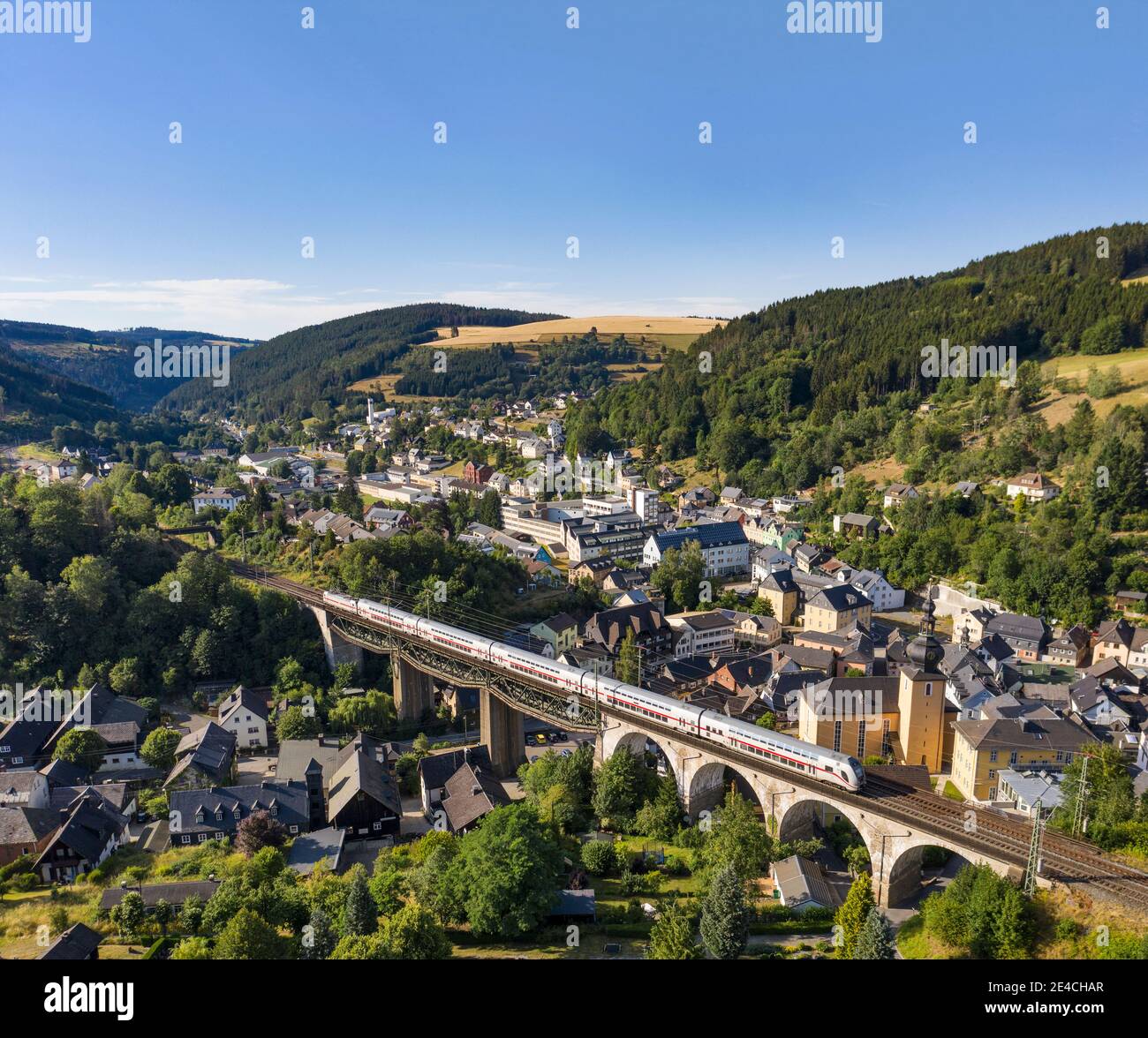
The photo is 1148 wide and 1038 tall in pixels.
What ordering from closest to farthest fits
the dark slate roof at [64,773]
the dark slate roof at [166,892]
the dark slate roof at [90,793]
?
the dark slate roof at [166,892] → the dark slate roof at [90,793] → the dark slate roof at [64,773]

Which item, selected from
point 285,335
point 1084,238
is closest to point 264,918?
point 1084,238

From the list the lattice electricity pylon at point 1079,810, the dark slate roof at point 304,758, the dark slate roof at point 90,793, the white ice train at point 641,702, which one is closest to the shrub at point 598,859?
the white ice train at point 641,702

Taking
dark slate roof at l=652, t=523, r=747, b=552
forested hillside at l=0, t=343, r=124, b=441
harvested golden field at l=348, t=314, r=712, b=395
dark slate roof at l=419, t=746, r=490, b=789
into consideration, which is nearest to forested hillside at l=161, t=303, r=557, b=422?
harvested golden field at l=348, t=314, r=712, b=395

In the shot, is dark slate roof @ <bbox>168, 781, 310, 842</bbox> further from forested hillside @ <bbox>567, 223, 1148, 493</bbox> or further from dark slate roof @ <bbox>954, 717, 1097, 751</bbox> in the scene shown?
forested hillside @ <bbox>567, 223, 1148, 493</bbox>

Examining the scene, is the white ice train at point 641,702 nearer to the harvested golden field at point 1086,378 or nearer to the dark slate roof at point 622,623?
the dark slate roof at point 622,623

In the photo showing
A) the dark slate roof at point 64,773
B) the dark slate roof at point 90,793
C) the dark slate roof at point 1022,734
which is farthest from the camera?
the dark slate roof at point 64,773
